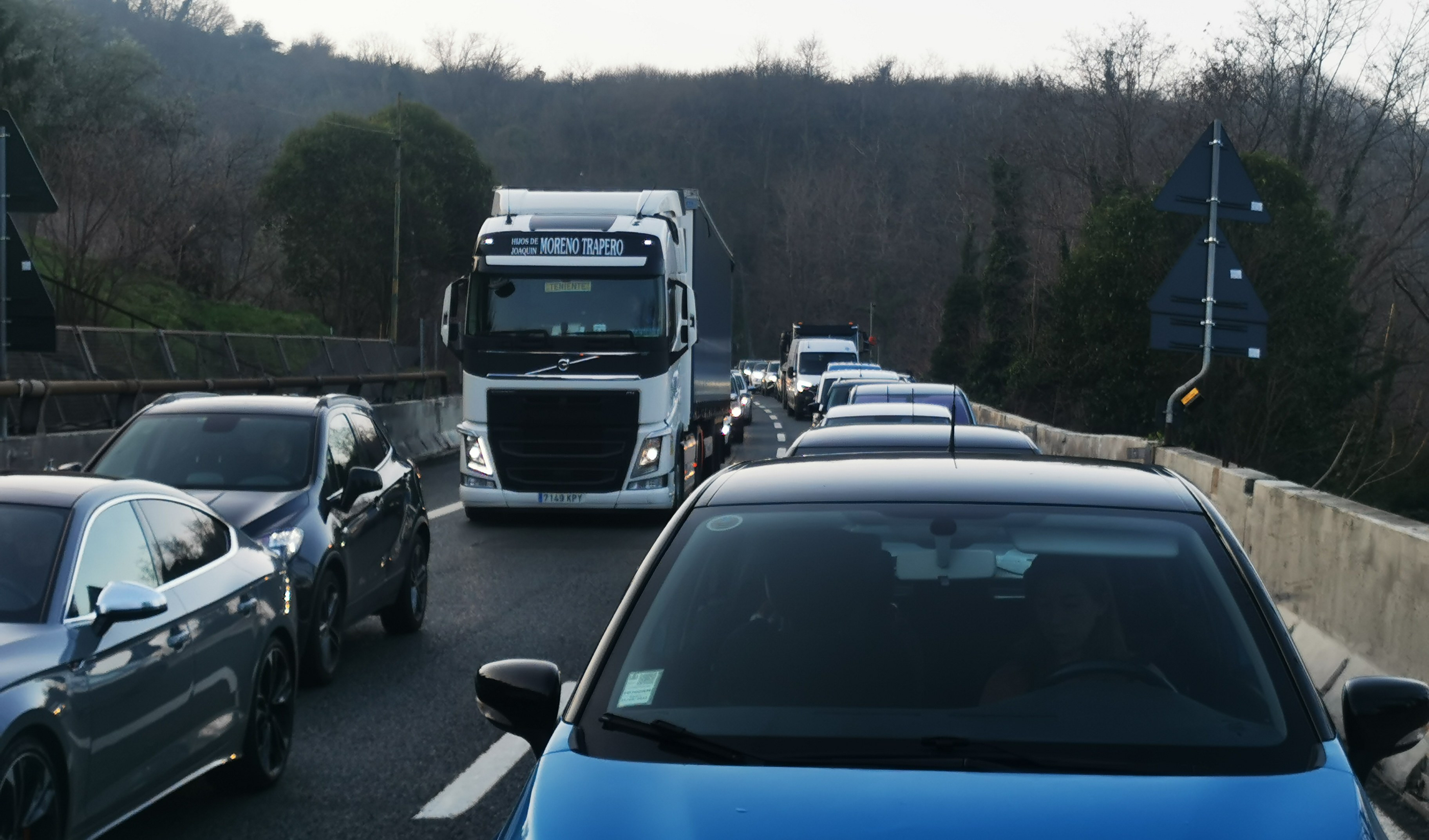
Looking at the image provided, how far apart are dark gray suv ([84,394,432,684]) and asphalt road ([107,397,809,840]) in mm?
369

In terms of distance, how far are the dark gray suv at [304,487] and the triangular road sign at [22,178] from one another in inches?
166

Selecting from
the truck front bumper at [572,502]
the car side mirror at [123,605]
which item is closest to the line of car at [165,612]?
the car side mirror at [123,605]

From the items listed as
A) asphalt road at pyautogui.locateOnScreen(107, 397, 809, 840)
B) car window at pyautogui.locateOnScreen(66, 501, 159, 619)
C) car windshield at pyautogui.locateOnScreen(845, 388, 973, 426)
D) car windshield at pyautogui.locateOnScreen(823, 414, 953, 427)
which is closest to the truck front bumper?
asphalt road at pyautogui.locateOnScreen(107, 397, 809, 840)

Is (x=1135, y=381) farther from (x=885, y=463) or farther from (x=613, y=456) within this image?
(x=885, y=463)

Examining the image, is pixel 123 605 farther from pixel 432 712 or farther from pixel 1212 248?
pixel 1212 248

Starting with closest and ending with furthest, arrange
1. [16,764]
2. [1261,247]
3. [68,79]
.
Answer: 1. [16,764]
2. [1261,247]
3. [68,79]

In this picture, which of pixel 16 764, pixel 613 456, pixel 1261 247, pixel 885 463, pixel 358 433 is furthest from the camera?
pixel 1261 247

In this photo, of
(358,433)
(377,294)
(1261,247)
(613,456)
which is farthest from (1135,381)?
(377,294)

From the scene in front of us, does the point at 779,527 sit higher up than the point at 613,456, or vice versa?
the point at 779,527

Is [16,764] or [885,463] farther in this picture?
[16,764]

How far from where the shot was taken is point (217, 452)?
977cm

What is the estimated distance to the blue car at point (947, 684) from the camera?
116 inches

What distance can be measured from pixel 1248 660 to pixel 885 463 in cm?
119

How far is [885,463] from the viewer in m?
4.42
